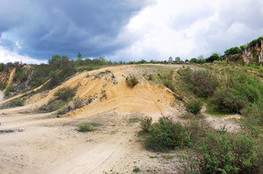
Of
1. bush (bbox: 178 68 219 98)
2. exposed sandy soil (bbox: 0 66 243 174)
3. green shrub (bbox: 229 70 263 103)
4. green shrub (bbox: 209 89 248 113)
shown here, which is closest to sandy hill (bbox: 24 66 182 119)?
exposed sandy soil (bbox: 0 66 243 174)

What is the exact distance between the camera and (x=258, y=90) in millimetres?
11016

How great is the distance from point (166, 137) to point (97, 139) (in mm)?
3274

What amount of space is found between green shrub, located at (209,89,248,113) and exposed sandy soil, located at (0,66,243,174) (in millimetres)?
2428

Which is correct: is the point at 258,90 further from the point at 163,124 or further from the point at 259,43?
the point at 259,43

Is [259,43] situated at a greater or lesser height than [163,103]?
greater

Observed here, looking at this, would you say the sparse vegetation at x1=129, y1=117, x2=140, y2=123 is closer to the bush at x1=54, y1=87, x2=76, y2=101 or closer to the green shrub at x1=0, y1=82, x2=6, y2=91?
the bush at x1=54, y1=87, x2=76, y2=101

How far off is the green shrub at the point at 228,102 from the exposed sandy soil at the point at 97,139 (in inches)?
95.6

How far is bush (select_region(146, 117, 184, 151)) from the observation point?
597 cm

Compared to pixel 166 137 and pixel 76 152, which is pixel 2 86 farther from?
pixel 166 137

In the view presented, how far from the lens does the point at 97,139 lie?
25.4 ft

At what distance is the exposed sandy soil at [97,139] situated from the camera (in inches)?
203

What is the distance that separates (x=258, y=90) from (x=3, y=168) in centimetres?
1338

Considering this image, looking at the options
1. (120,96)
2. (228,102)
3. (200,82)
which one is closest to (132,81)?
(120,96)

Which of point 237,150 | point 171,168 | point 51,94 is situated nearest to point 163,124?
point 171,168
